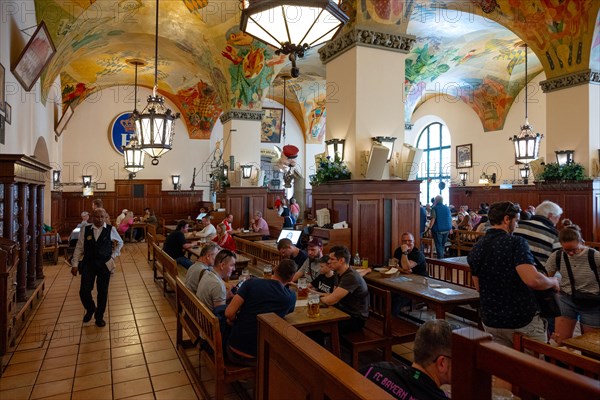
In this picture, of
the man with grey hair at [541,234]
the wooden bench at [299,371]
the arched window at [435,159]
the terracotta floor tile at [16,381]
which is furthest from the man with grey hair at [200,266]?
the arched window at [435,159]

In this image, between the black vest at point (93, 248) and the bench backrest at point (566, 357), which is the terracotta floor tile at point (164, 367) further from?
the bench backrest at point (566, 357)

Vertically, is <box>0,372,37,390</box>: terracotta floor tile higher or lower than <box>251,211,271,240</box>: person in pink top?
lower

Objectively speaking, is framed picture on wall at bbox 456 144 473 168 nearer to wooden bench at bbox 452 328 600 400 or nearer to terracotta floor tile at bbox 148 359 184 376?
terracotta floor tile at bbox 148 359 184 376

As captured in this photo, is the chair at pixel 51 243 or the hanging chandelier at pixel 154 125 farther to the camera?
the chair at pixel 51 243

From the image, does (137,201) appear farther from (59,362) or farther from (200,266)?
(200,266)

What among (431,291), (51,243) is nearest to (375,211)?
(431,291)

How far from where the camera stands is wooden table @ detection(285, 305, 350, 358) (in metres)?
3.34

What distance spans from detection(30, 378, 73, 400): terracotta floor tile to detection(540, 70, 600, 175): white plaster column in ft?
30.7

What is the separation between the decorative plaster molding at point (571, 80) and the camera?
7906mm

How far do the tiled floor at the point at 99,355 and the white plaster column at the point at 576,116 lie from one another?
27.8ft

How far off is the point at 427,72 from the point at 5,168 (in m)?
12.6

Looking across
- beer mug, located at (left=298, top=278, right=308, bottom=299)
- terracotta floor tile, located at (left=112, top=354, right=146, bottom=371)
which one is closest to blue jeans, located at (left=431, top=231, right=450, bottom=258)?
beer mug, located at (left=298, top=278, right=308, bottom=299)

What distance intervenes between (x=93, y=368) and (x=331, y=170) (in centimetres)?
432

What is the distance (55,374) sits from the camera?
3.96 metres
